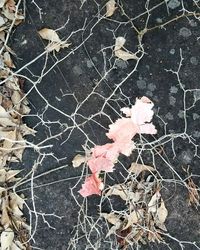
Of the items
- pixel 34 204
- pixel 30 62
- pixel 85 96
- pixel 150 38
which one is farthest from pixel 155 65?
pixel 34 204

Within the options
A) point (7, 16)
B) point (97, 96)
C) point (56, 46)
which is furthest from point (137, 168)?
point (7, 16)

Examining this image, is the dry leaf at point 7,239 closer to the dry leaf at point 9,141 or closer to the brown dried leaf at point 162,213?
the dry leaf at point 9,141

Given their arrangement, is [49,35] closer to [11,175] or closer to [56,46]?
[56,46]

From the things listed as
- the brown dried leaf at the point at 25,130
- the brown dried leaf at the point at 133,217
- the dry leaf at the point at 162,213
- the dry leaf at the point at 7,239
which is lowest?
the dry leaf at the point at 162,213

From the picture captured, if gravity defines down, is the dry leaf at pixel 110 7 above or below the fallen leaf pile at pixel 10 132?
above

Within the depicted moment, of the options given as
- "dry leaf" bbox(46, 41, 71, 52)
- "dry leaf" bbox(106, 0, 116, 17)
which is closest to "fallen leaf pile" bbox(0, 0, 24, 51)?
"dry leaf" bbox(46, 41, 71, 52)

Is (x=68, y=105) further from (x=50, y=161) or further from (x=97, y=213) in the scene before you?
(x=97, y=213)

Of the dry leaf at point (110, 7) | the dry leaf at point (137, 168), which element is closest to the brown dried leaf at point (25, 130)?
the dry leaf at point (137, 168)
